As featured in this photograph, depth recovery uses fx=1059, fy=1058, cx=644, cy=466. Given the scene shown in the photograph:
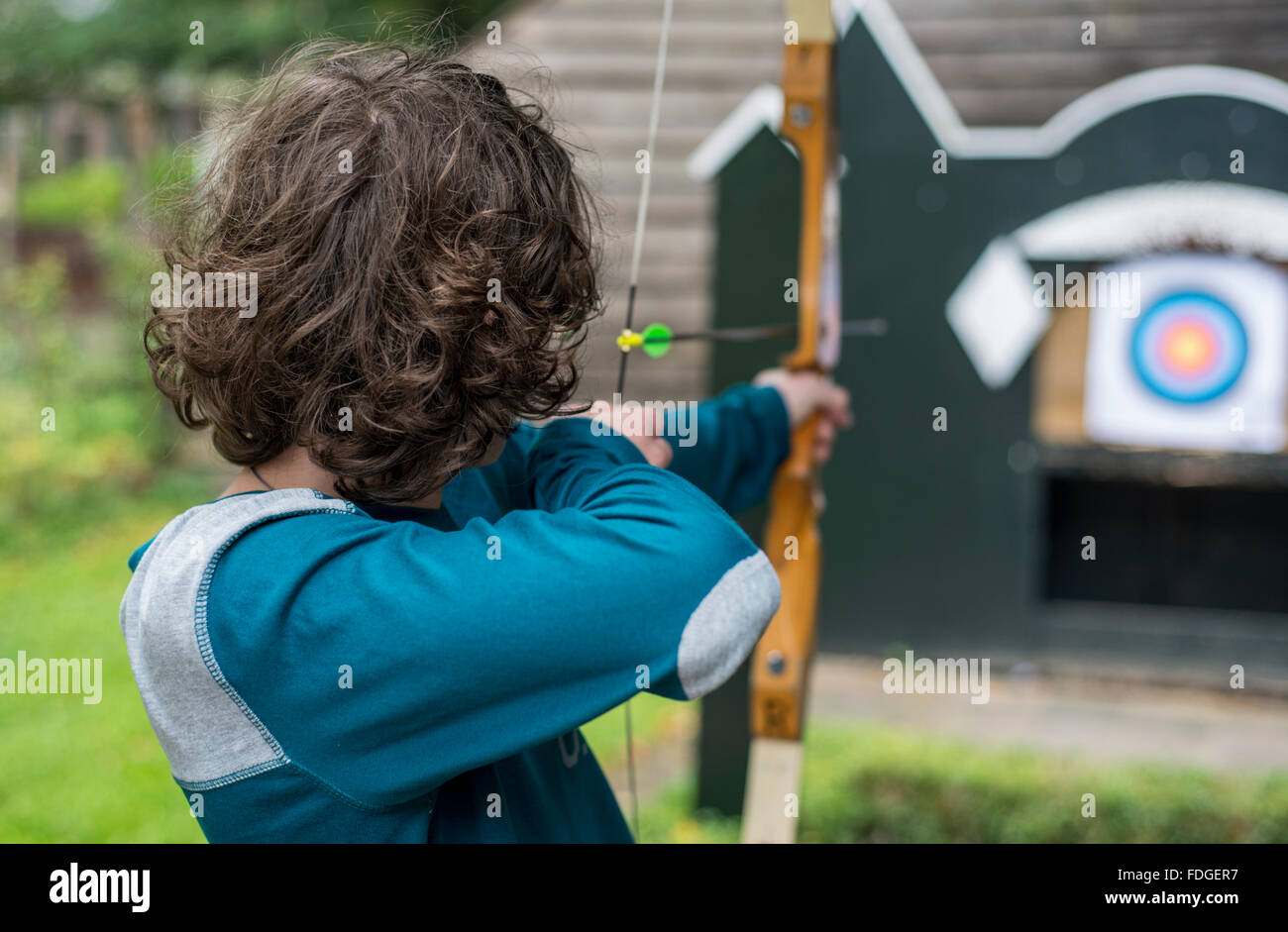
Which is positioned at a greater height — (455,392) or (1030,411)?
(1030,411)

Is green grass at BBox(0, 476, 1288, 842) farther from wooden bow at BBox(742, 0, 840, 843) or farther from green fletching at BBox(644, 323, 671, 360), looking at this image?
green fletching at BBox(644, 323, 671, 360)

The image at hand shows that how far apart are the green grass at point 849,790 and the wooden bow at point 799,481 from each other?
107cm

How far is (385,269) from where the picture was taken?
65 cm

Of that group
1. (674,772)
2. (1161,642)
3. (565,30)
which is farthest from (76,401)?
(1161,642)

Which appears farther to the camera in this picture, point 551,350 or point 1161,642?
point 1161,642

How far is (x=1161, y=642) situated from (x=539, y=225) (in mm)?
3111

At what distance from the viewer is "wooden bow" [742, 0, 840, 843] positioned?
134cm

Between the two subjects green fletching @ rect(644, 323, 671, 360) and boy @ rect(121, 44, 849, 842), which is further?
green fletching @ rect(644, 323, 671, 360)

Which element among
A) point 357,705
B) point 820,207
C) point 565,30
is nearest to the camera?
point 357,705

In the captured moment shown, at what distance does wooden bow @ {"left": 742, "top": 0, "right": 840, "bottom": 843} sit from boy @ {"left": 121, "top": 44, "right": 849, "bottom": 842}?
2.04 ft

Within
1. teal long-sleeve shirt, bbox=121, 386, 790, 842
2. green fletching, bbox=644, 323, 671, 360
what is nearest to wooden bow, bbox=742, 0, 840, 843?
green fletching, bbox=644, 323, 671, 360

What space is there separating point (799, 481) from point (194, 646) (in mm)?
878
